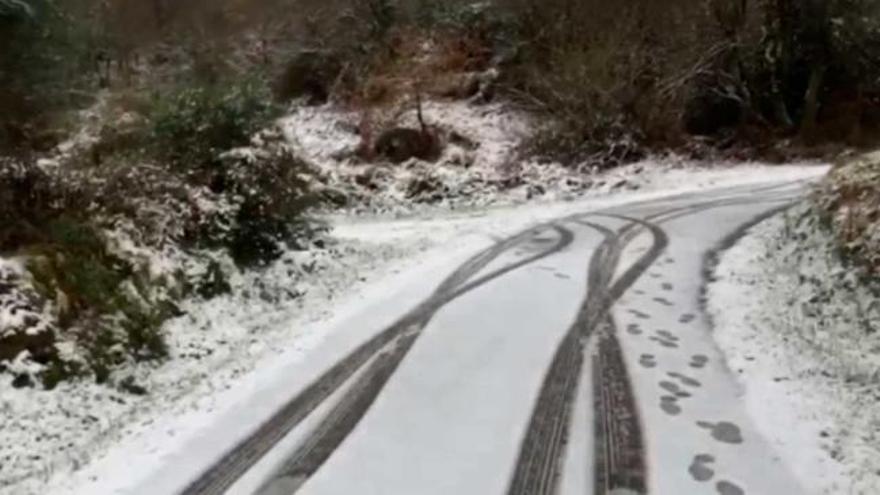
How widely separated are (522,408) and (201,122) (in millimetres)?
8075

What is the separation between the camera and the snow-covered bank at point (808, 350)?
6.51 meters

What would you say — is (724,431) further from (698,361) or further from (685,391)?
(698,361)

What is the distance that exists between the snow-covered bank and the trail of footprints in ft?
1.09

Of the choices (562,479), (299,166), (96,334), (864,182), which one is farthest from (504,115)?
(562,479)

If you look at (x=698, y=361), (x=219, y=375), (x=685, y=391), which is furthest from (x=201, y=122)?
(x=685, y=391)

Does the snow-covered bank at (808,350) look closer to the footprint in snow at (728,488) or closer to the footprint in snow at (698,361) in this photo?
the footprint in snow at (698,361)

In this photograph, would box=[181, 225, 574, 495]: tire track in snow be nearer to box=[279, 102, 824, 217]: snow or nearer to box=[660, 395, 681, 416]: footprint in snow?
box=[660, 395, 681, 416]: footprint in snow

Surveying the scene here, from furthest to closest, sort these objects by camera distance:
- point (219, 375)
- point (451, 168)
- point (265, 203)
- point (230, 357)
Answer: point (451, 168)
point (265, 203)
point (230, 357)
point (219, 375)

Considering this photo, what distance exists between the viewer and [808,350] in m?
8.93

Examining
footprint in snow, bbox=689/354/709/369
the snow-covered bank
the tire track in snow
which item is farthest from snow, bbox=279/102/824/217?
footprint in snow, bbox=689/354/709/369

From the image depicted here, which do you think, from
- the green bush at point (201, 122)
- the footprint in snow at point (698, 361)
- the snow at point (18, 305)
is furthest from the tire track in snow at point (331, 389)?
the green bush at point (201, 122)

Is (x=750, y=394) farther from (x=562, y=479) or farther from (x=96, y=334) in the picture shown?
(x=96, y=334)

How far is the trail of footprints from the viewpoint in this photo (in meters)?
6.01

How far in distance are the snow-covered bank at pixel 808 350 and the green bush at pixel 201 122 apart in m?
7.93
